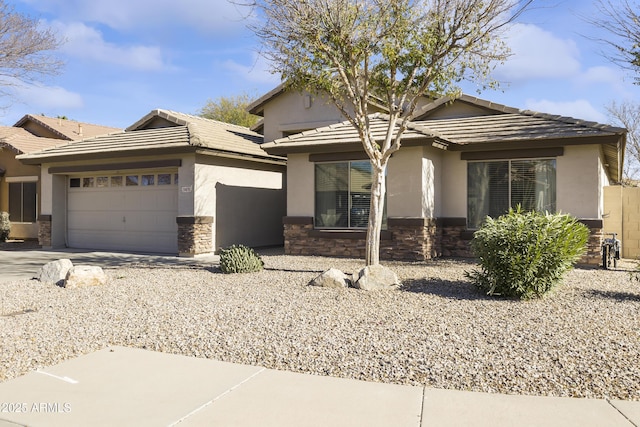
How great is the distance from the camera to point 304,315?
7598 millimetres

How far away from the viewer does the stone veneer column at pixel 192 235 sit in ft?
51.1

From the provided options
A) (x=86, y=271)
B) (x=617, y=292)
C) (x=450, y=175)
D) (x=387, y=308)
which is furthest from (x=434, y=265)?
(x=86, y=271)

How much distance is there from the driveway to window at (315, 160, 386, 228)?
3.36 m

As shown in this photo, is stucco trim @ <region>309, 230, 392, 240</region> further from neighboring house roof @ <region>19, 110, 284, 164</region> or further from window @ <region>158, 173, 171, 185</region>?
window @ <region>158, 173, 171, 185</region>

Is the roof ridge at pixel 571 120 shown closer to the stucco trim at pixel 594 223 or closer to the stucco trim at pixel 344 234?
the stucco trim at pixel 594 223

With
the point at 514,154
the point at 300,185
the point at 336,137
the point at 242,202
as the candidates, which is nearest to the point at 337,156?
the point at 336,137

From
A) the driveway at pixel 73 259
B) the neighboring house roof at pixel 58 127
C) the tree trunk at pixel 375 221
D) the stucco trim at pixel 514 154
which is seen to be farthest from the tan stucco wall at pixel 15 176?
the stucco trim at pixel 514 154

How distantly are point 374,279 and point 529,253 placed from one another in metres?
2.66

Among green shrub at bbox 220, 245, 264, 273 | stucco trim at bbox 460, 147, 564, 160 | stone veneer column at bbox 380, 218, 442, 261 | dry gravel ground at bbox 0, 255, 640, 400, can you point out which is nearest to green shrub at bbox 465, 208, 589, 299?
dry gravel ground at bbox 0, 255, 640, 400

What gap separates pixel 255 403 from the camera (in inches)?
180

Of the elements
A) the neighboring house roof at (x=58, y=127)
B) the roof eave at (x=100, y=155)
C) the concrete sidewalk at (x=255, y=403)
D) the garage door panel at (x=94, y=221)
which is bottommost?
the concrete sidewalk at (x=255, y=403)

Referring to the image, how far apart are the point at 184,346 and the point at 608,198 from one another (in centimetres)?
1416

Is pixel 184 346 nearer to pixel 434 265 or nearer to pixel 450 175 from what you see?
pixel 434 265

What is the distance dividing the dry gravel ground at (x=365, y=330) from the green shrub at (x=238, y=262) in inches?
44.9
